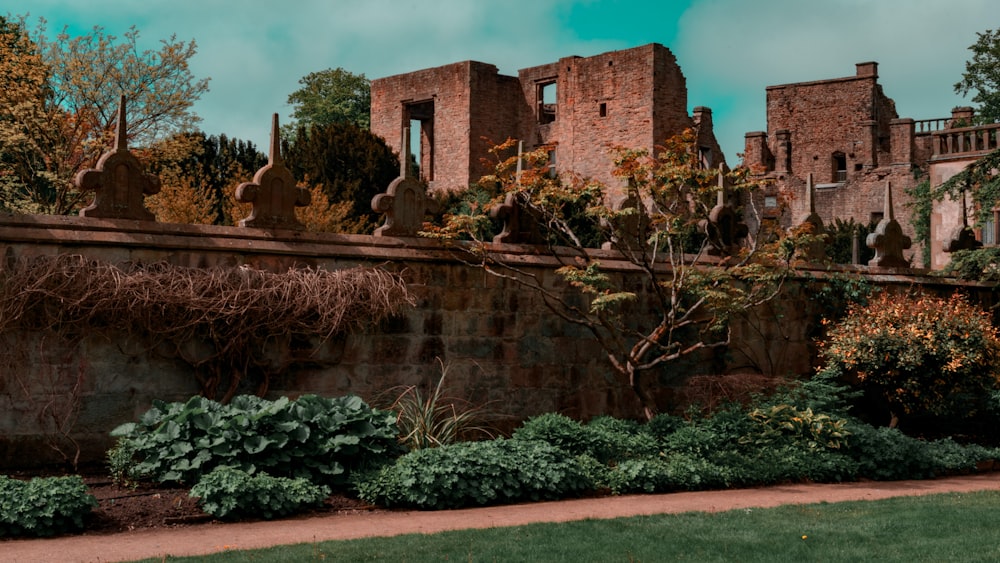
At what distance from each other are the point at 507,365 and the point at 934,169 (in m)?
27.4

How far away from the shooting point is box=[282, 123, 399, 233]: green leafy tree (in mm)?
34719

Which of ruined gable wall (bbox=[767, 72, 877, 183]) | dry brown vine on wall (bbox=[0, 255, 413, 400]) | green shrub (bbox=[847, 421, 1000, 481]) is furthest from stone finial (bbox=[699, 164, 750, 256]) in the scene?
ruined gable wall (bbox=[767, 72, 877, 183])

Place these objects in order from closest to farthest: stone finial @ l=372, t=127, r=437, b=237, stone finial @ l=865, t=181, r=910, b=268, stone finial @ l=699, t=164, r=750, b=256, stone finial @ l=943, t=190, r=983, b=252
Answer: stone finial @ l=372, t=127, r=437, b=237 → stone finial @ l=699, t=164, r=750, b=256 → stone finial @ l=865, t=181, r=910, b=268 → stone finial @ l=943, t=190, r=983, b=252

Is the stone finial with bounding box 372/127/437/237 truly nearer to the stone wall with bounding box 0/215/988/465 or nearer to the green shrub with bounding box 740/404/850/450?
the stone wall with bounding box 0/215/988/465

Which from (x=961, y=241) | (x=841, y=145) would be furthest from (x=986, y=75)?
(x=961, y=241)

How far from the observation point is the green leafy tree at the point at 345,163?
114ft

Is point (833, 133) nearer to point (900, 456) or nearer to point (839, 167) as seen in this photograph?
point (839, 167)

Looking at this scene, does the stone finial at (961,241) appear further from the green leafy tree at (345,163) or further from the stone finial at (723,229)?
the green leafy tree at (345,163)

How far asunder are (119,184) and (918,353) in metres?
9.00

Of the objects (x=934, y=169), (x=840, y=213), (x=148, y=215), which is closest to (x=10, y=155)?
(x=148, y=215)

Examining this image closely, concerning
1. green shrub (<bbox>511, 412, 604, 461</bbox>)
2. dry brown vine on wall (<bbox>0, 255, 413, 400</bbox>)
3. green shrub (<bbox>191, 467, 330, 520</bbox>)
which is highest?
dry brown vine on wall (<bbox>0, 255, 413, 400</bbox>)

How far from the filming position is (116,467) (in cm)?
958

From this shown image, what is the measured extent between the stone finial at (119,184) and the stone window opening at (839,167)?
51.8 m

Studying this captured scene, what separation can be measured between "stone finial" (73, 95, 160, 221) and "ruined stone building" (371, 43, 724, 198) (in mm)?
28858
